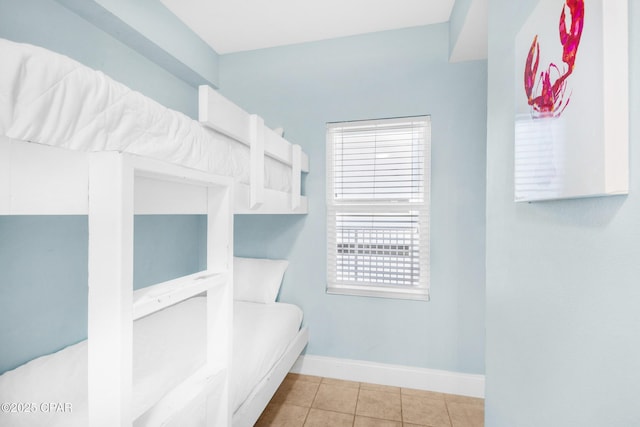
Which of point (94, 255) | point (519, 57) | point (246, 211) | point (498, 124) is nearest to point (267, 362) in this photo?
point (246, 211)

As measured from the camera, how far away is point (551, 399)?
0.75 m

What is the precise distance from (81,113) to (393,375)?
2.37 meters

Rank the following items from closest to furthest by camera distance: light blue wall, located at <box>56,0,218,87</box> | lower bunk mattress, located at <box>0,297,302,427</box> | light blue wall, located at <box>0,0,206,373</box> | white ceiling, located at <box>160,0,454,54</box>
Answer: lower bunk mattress, located at <box>0,297,302,427</box>, light blue wall, located at <box>0,0,206,373</box>, light blue wall, located at <box>56,0,218,87</box>, white ceiling, located at <box>160,0,454,54</box>

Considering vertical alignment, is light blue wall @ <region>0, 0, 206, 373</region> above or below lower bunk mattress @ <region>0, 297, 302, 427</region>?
above

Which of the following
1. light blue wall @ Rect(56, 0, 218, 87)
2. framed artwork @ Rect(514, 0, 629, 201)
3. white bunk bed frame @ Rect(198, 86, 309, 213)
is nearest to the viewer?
framed artwork @ Rect(514, 0, 629, 201)

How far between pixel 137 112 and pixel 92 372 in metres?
0.76

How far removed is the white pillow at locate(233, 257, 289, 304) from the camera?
2.29 metres

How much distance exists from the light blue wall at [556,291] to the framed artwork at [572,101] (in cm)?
2

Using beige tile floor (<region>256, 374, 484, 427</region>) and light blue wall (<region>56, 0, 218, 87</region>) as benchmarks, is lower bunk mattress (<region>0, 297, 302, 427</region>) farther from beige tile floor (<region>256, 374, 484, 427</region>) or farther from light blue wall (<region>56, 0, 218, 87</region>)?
light blue wall (<region>56, 0, 218, 87</region>)

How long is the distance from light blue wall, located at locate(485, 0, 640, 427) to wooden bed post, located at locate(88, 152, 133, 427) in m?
0.99

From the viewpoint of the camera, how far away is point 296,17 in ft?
6.91

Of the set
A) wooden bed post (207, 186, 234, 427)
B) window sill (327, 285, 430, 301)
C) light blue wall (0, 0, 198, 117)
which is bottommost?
window sill (327, 285, 430, 301)

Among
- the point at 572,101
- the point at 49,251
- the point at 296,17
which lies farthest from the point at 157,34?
the point at 572,101

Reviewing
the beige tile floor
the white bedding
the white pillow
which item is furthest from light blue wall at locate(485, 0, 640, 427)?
the white pillow
